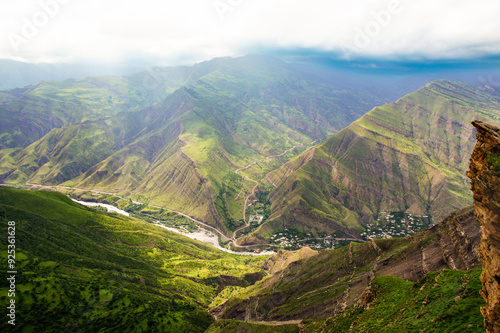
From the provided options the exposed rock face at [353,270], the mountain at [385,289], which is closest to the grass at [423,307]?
the mountain at [385,289]

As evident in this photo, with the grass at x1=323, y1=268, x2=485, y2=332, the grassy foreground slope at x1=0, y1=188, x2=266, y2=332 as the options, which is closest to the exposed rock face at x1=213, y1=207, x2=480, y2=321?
the grass at x1=323, y1=268, x2=485, y2=332

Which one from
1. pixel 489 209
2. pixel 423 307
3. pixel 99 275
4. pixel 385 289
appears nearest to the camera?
pixel 489 209

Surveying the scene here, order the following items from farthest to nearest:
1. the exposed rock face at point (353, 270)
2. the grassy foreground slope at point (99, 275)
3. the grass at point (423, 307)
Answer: the grassy foreground slope at point (99, 275) → the exposed rock face at point (353, 270) → the grass at point (423, 307)

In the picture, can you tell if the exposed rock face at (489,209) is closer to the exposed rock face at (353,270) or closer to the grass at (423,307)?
the grass at (423,307)

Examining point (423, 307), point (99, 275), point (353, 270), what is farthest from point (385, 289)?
point (99, 275)

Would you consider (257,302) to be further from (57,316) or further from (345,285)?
(57,316)

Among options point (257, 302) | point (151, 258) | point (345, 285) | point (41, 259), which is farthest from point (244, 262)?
point (41, 259)

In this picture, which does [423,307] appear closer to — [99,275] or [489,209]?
[489,209]

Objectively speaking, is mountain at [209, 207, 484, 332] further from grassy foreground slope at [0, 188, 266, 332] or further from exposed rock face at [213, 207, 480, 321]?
grassy foreground slope at [0, 188, 266, 332]
